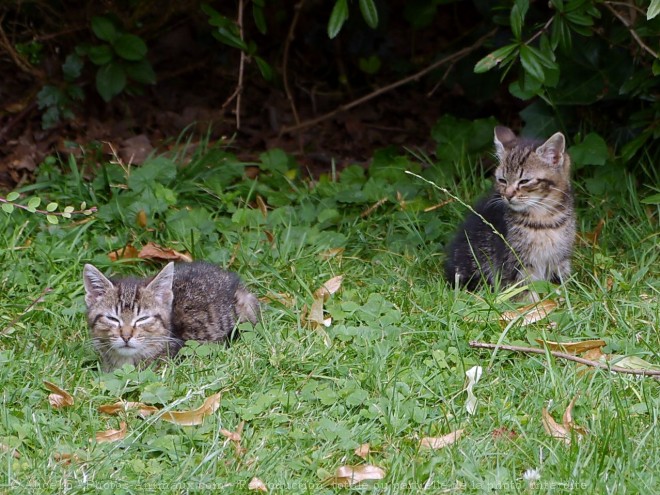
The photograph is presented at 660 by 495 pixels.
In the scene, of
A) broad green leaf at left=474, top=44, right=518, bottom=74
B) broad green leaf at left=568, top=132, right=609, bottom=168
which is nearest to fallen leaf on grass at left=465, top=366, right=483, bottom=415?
broad green leaf at left=474, top=44, right=518, bottom=74

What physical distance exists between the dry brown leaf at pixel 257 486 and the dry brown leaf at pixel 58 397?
1.20 m

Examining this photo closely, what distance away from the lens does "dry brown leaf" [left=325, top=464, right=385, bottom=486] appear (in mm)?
4309

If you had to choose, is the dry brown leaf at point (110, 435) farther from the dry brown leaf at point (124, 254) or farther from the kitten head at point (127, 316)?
the dry brown leaf at point (124, 254)

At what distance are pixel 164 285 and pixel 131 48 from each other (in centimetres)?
299

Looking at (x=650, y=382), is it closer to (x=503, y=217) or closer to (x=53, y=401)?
(x=503, y=217)

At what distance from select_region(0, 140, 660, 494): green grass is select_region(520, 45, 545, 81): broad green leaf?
1.27m

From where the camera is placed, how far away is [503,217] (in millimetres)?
6555

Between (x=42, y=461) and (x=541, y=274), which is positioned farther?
(x=541, y=274)

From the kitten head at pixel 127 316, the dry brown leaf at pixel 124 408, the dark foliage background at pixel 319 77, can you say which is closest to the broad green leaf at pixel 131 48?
the dark foliage background at pixel 319 77

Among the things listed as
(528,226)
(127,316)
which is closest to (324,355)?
(127,316)

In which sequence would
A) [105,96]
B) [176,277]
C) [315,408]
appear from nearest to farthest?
[315,408] → [176,277] → [105,96]

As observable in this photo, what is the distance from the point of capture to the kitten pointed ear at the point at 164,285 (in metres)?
5.84

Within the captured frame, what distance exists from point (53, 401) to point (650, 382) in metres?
2.94

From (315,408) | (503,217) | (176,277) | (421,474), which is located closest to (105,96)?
(176,277)
